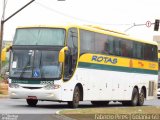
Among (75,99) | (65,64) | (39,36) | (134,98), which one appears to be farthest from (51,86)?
(134,98)

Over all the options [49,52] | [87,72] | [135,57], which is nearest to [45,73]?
[49,52]

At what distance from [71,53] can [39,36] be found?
1.54 meters

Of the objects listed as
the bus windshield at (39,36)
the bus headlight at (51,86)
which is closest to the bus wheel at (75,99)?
the bus headlight at (51,86)

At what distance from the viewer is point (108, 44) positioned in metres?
28.6

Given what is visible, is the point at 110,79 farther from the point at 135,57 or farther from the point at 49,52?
the point at 49,52

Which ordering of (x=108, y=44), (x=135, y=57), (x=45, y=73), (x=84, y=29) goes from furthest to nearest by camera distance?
(x=135, y=57) < (x=108, y=44) < (x=84, y=29) < (x=45, y=73)

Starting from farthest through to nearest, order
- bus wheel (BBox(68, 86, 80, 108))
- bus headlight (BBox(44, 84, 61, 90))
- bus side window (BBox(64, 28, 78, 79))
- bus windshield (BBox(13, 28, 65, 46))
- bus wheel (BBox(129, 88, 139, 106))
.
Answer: bus wheel (BBox(129, 88, 139, 106)) < bus wheel (BBox(68, 86, 80, 108)) < bus windshield (BBox(13, 28, 65, 46)) < bus side window (BBox(64, 28, 78, 79)) < bus headlight (BBox(44, 84, 61, 90))

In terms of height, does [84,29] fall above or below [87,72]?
above

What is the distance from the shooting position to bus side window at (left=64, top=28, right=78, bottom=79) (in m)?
24.7

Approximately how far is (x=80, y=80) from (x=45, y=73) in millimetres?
2095

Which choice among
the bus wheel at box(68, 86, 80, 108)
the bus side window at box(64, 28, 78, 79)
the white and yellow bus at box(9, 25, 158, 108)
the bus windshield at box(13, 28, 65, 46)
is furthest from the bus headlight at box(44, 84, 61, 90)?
the bus windshield at box(13, 28, 65, 46)

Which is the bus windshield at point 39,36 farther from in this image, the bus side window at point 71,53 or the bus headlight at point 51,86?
the bus headlight at point 51,86

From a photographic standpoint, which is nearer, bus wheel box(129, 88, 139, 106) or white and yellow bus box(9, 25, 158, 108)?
white and yellow bus box(9, 25, 158, 108)

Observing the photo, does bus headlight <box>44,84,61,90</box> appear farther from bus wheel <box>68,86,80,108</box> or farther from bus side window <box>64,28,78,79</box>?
bus wheel <box>68,86,80,108</box>
